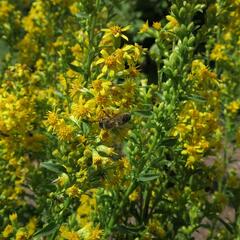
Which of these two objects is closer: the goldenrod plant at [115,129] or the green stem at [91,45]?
the goldenrod plant at [115,129]

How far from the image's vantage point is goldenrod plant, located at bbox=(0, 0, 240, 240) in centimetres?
260

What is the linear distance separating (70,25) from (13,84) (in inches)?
59.9

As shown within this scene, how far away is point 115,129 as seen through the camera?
2.74 meters

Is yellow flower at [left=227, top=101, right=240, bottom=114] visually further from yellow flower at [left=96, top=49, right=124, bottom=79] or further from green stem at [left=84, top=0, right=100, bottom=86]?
yellow flower at [left=96, top=49, right=124, bottom=79]

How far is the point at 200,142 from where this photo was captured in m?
3.47

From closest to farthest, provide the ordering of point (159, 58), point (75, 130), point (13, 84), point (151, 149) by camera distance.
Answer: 1. point (75, 130)
2. point (151, 149)
3. point (159, 58)
4. point (13, 84)

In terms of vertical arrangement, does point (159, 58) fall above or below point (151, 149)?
above

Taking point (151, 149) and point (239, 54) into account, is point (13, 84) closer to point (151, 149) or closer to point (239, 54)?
point (151, 149)

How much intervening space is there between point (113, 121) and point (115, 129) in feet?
0.58

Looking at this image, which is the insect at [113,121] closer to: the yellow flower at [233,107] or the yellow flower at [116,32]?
the yellow flower at [116,32]

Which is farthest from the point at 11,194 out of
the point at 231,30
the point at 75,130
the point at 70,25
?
the point at 231,30

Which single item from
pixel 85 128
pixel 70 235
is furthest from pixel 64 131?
pixel 70 235

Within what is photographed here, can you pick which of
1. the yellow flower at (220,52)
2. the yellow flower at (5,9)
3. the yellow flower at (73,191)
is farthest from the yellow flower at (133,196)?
the yellow flower at (5,9)

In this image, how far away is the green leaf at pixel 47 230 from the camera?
2.58 meters
